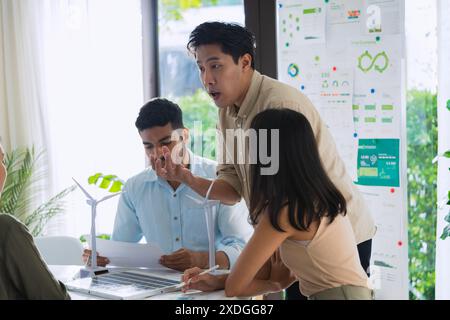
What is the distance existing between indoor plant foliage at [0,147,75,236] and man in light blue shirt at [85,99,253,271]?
129 cm

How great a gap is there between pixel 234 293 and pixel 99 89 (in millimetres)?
2449

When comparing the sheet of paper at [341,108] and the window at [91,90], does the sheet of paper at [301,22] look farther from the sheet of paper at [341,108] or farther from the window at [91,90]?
the window at [91,90]

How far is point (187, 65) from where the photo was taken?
14.5ft

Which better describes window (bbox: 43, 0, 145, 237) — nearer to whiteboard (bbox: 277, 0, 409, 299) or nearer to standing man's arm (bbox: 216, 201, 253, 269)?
whiteboard (bbox: 277, 0, 409, 299)

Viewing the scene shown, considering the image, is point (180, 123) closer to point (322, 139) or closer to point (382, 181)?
point (322, 139)

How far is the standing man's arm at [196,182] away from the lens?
2.60 m

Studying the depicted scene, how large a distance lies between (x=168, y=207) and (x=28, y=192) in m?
→ 1.70

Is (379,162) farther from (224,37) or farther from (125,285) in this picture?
(125,285)

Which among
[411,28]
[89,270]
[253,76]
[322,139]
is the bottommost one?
[89,270]

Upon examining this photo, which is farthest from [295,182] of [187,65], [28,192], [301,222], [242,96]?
[28,192]

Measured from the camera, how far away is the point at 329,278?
6.69 feet

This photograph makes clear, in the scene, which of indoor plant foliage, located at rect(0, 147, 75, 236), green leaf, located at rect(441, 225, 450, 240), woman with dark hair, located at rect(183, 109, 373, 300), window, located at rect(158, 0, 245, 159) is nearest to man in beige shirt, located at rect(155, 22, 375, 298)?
woman with dark hair, located at rect(183, 109, 373, 300)
